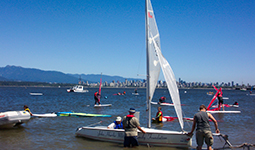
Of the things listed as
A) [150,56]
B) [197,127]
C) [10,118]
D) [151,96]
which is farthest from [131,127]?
[10,118]

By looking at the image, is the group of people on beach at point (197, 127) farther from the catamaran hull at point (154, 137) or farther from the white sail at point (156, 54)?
the white sail at point (156, 54)

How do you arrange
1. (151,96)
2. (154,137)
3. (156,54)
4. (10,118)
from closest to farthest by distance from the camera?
(154,137) → (151,96) → (156,54) → (10,118)

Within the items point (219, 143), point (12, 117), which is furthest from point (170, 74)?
point (12, 117)

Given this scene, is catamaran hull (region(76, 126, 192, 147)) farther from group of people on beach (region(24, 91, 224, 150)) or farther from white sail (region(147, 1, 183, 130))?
white sail (region(147, 1, 183, 130))

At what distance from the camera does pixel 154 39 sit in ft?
37.6

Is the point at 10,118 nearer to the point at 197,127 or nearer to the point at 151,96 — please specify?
the point at 151,96

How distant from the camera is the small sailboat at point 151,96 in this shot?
33.4 ft

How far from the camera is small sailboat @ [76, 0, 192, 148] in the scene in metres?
10.2

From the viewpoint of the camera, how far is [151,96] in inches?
437

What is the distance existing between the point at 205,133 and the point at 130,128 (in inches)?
116

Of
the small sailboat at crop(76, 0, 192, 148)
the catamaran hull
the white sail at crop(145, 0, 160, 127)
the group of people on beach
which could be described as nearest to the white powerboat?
the small sailboat at crop(76, 0, 192, 148)

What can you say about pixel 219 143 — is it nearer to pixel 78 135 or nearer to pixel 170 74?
pixel 170 74

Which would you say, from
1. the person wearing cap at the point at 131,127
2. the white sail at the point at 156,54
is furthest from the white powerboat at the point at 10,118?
the white sail at the point at 156,54

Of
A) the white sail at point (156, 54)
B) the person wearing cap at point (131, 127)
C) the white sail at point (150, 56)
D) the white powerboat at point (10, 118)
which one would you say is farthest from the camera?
the white powerboat at point (10, 118)
